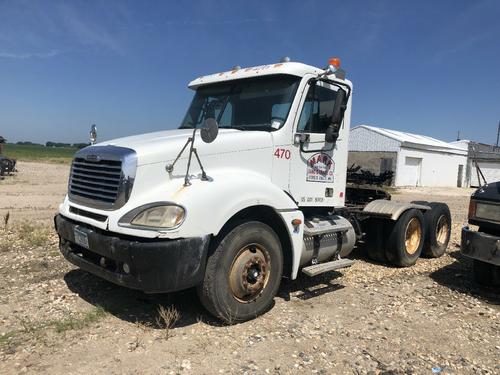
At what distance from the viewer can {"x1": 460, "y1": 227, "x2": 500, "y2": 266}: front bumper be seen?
5453mm

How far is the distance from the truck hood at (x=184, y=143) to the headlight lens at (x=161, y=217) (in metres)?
0.54

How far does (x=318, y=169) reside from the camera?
5.88 metres

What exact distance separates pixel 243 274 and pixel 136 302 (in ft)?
Answer: 4.69

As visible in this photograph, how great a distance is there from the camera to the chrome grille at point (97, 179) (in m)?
4.30

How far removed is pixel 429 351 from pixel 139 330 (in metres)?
2.82

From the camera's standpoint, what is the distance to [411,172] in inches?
1455

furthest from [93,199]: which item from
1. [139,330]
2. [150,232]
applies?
[139,330]

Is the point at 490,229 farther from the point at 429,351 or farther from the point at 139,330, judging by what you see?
the point at 139,330

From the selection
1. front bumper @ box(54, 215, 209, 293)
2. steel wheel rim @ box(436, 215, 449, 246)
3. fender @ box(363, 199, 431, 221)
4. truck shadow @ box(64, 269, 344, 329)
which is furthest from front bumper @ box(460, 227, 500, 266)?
front bumper @ box(54, 215, 209, 293)

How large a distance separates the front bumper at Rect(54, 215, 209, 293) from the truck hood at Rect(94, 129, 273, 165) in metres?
0.82

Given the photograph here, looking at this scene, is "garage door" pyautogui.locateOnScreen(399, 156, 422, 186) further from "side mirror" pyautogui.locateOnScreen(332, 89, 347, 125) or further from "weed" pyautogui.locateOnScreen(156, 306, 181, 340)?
"weed" pyautogui.locateOnScreen(156, 306, 181, 340)

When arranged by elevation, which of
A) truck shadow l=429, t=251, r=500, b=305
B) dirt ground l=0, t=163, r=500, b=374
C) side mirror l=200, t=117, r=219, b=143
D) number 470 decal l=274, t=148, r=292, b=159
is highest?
side mirror l=200, t=117, r=219, b=143

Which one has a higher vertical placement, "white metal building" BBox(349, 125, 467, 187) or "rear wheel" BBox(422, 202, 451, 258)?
"white metal building" BBox(349, 125, 467, 187)

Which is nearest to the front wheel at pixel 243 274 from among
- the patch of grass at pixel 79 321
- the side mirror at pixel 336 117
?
the patch of grass at pixel 79 321
